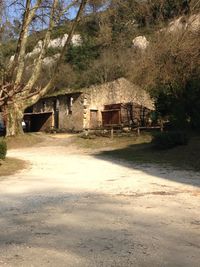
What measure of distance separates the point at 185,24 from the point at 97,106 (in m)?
17.2

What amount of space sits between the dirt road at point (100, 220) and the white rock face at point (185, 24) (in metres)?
13.7

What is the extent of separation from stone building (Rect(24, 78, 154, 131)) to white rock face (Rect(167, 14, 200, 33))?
38.6 ft

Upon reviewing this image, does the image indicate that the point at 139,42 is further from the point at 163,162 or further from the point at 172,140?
the point at 163,162

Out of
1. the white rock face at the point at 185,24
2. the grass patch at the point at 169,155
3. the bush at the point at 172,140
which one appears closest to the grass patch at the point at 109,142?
the grass patch at the point at 169,155

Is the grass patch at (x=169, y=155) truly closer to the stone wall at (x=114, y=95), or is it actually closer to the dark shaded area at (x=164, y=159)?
the dark shaded area at (x=164, y=159)

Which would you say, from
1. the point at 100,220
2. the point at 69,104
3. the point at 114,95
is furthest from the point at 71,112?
the point at 100,220

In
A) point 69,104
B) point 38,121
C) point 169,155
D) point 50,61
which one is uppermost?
point 50,61

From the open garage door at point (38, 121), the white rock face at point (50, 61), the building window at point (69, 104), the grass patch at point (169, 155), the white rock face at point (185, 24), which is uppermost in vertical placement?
the white rock face at point (50, 61)

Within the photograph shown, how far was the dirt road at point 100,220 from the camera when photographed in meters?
A: 4.83

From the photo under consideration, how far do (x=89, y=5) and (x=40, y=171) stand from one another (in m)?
18.7

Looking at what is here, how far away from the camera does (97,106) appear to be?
41312 millimetres

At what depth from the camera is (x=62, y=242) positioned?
213 inches

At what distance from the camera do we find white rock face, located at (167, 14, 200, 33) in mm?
24109

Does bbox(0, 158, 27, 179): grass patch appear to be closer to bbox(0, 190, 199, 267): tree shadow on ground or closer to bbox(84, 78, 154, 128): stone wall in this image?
bbox(0, 190, 199, 267): tree shadow on ground
